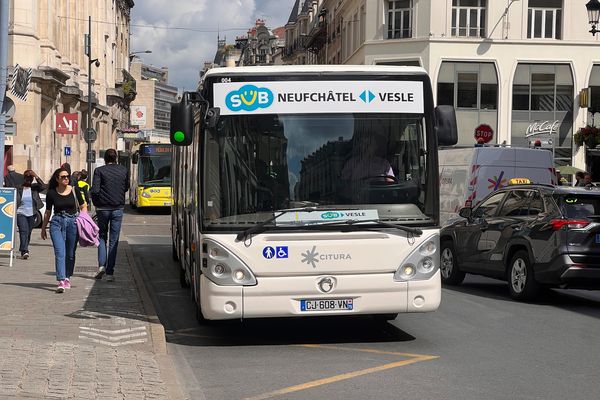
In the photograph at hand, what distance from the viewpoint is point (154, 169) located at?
4250 centimetres

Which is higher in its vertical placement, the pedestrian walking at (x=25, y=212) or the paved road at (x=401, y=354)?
the pedestrian walking at (x=25, y=212)

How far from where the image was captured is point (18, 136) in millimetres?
41188

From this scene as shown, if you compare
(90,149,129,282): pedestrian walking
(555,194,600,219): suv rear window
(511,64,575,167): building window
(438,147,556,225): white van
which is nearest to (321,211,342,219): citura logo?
(555,194,600,219): suv rear window

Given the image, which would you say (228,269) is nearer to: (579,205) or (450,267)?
(579,205)

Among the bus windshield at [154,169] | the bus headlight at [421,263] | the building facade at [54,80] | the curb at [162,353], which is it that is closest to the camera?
the curb at [162,353]

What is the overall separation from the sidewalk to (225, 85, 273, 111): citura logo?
242 centimetres

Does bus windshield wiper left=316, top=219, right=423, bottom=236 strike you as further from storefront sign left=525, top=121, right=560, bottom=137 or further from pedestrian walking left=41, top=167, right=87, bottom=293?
storefront sign left=525, top=121, right=560, bottom=137

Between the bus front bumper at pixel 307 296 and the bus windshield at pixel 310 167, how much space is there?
65 centimetres

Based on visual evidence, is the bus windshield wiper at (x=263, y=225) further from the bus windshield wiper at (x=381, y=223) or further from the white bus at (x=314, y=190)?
the bus windshield wiper at (x=381, y=223)

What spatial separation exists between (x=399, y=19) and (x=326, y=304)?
40339 millimetres

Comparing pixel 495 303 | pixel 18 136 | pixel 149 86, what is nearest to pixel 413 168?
pixel 495 303

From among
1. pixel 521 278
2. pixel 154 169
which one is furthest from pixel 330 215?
pixel 154 169

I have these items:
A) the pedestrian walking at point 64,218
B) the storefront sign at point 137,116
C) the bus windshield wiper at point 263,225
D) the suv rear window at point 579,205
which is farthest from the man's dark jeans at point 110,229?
the storefront sign at point 137,116

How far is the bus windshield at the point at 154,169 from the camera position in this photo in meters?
42.3
